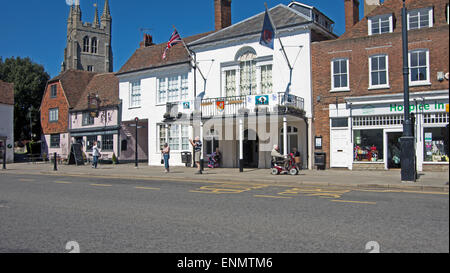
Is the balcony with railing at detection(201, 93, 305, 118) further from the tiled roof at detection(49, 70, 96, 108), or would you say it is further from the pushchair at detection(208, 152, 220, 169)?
the tiled roof at detection(49, 70, 96, 108)

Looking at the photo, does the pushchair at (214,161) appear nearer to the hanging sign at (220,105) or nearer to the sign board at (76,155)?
the hanging sign at (220,105)

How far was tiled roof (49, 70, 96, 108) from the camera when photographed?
36312 mm

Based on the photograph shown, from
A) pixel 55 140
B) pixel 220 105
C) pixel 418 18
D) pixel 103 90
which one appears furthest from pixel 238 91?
pixel 55 140

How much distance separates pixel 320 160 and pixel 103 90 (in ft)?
70.2

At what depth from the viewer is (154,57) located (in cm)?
2877

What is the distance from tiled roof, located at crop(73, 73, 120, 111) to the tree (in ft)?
51.9

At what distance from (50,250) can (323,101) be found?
17.9 m

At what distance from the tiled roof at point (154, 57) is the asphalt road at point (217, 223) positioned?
17.7 metres

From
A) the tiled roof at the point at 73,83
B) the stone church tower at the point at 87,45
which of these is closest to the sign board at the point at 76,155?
the tiled roof at the point at 73,83

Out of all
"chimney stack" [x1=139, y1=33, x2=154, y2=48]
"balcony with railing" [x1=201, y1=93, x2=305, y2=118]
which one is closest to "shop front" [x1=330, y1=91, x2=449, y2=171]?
"balcony with railing" [x1=201, y1=93, x2=305, y2=118]

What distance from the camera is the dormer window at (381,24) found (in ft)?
65.5

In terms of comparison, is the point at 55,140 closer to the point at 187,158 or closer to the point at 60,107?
the point at 60,107

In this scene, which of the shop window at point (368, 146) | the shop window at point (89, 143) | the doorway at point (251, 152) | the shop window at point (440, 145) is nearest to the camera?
the shop window at point (440, 145)

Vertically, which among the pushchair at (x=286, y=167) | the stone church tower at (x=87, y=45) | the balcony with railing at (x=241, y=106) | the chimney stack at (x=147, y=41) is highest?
the stone church tower at (x=87, y=45)
